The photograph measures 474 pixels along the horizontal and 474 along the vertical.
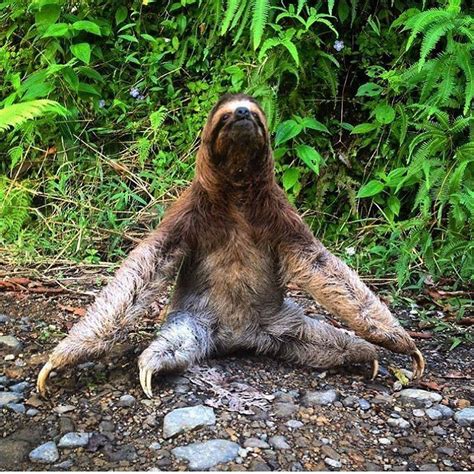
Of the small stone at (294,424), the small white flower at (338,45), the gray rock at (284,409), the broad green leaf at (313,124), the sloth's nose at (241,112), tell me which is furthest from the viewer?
the small white flower at (338,45)

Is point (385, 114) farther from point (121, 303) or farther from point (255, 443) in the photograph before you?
point (255, 443)

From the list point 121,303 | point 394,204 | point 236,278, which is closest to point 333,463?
point 236,278

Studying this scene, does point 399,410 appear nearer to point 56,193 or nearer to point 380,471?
point 380,471

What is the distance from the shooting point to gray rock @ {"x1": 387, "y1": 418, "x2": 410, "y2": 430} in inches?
143

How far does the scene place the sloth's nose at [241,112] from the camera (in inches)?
152

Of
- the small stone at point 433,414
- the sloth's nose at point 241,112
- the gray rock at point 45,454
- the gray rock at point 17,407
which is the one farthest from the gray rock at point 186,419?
the sloth's nose at point 241,112

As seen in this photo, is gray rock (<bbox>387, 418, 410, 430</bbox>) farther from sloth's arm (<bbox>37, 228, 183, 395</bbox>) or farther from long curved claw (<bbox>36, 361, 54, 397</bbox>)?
long curved claw (<bbox>36, 361, 54, 397</bbox>)

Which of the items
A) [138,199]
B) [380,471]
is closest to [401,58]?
[138,199]

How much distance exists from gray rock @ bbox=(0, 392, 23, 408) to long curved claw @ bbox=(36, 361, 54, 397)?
11cm

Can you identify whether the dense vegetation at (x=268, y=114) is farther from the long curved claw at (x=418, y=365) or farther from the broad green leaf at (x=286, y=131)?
the long curved claw at (x=418, y=365)

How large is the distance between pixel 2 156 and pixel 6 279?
7.42 ft

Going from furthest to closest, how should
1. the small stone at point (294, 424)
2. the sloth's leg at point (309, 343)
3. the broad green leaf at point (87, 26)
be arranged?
the broad green leaf at point (87, 26)
the sloth's leg at point (309, 343)
the small stone at point (294, 424)

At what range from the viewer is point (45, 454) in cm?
319

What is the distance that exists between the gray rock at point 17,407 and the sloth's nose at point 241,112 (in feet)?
6.09
